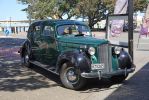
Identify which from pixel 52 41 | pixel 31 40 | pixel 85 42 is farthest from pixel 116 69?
pixel 31 40

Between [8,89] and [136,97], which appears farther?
[8,89]

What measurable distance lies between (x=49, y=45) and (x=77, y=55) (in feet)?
6.51

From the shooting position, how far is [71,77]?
32.2ft

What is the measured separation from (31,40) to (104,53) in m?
4.16

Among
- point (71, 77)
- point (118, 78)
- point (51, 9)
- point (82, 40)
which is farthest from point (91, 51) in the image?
point (51, 9)

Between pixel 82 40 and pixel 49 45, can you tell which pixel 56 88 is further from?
pixel 49 45

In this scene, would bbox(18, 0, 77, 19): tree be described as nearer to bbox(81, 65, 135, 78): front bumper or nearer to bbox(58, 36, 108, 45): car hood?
bbox(58, 36, 108, 45): car hood

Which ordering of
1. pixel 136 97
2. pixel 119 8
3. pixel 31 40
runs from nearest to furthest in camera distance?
pixel 136 97
pixel 119 8
pixel 31 40

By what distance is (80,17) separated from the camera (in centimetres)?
6425

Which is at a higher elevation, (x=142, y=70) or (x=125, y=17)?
(x=125, y=17)

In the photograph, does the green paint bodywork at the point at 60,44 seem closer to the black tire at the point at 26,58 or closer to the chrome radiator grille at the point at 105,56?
the chrome radiator grille at the point at 105,56

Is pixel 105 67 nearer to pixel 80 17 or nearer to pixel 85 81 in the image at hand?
pixel 85 81

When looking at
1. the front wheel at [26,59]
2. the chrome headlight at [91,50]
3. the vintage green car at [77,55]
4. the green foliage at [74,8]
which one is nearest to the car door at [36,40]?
the vintage green car at [77,55]

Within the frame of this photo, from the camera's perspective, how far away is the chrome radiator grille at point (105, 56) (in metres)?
9.67
